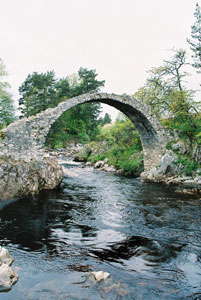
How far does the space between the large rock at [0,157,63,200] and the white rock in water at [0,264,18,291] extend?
4751mm

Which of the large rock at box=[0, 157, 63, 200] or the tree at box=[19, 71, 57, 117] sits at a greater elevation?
the tree at box=[19, 71, 57, 117]

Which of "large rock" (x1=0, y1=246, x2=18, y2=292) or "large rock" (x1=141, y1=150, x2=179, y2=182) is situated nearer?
"large rock" (x1=0, y1=246, x2=18, y2=292)

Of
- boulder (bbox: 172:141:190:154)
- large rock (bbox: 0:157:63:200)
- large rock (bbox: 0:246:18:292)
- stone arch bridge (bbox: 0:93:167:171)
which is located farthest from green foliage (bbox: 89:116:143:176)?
large rock (bbox: 0:246:18:292)

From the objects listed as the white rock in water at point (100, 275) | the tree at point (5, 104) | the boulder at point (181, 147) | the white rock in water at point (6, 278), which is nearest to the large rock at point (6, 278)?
the white rock in water at point (6, 278)

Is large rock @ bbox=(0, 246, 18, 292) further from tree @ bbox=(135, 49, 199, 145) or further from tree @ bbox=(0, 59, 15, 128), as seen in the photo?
tree @ bbox=(0, 59, 15, 128)

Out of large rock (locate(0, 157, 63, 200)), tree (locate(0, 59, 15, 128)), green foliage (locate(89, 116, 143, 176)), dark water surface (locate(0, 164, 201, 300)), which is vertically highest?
tree (locate(0, 59, 15, 128))

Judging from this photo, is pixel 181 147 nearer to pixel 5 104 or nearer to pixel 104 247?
pixel 104 247

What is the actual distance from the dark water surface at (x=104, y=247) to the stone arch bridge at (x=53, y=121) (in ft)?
7.43

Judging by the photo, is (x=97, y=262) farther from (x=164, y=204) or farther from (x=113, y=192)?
(x=113, y=192)

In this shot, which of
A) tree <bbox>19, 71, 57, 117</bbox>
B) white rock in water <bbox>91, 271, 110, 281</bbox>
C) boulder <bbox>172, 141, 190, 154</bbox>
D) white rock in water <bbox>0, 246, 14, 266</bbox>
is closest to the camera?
white rock in water <bbox>91, 271, 110, 281</bbox>

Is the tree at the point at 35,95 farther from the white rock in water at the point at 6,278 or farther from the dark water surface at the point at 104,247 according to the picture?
the white rock in water at the point at 6,278

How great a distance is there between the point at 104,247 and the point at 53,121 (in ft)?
22.2

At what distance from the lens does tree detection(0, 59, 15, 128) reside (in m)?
20.9

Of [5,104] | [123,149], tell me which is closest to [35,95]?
[5,104]
